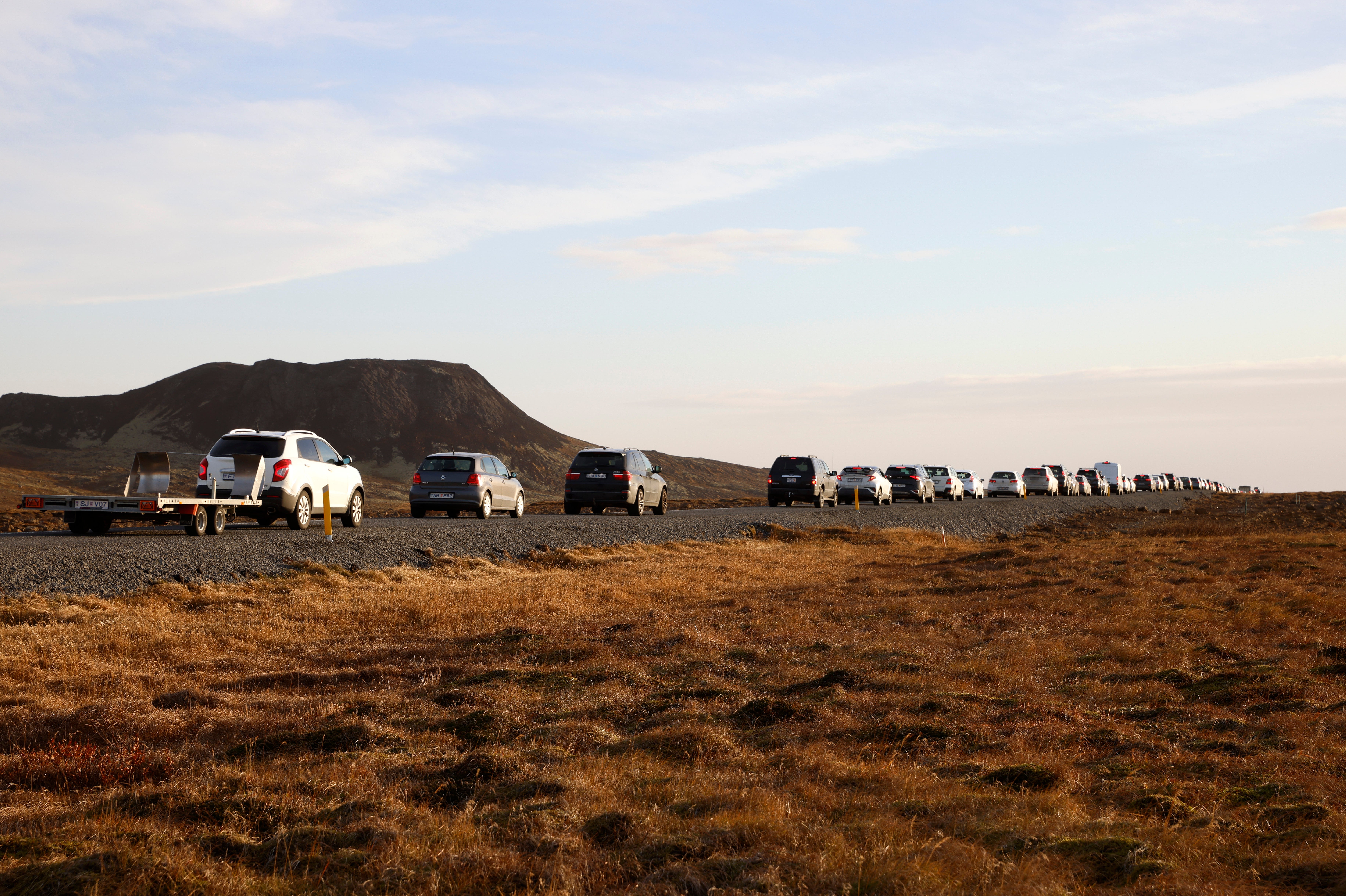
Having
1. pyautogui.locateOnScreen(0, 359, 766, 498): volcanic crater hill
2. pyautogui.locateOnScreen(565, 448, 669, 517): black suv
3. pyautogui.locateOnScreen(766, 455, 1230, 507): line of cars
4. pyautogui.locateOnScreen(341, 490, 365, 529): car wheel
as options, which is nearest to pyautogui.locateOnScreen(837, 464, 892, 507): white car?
pyautogui.locateOnScreen(766, 455, 1230, 507): line of cars

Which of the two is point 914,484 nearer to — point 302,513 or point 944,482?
point 944,482

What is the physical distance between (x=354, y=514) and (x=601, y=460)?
958 centimetres

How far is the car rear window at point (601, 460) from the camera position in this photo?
31.1 metres

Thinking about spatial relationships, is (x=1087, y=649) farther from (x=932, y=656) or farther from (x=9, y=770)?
(x=9, y=770)

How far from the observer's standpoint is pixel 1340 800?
591cm

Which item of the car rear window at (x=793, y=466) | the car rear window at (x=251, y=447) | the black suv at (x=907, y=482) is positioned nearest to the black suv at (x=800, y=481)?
the car rear window at (x=793, y=466)

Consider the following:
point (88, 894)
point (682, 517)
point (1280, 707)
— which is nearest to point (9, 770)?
point (88, 894)

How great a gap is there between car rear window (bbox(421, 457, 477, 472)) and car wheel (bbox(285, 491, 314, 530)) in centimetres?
678

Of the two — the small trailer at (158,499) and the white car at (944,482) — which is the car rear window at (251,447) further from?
the white car at (944,482)

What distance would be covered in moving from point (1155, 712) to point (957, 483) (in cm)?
5229

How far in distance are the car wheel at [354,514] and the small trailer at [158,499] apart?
3016 mm

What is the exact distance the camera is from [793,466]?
41719mm

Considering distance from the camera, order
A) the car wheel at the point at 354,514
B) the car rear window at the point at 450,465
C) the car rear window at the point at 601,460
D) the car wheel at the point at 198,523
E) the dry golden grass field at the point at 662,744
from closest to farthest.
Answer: the dry golden grass field at the point at 662,744 → the car wheel at the point at 198,523 → the car wheel at the point at 354,514 → the car rear window at the point at 450,465 → the car rear window at the point at 601,460

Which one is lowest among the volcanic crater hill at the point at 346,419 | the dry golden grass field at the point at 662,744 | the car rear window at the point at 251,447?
the dry golden grass field at the point at 662,744
